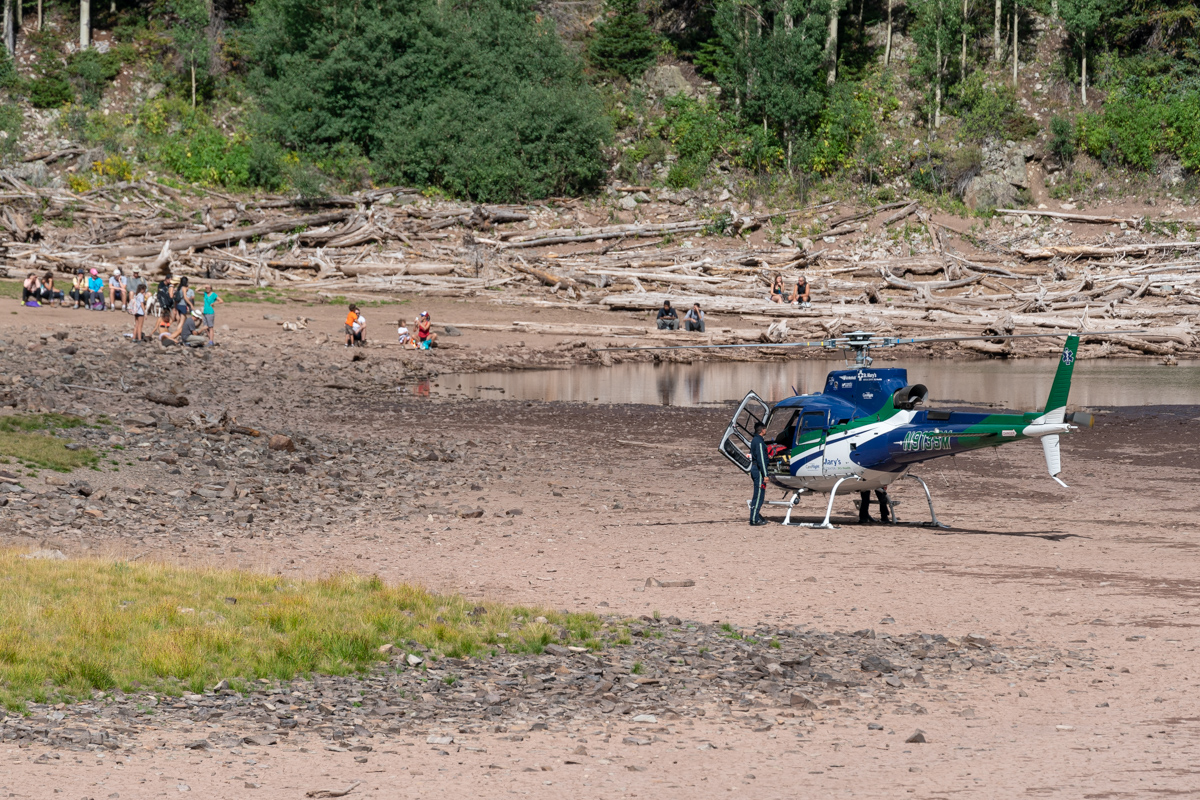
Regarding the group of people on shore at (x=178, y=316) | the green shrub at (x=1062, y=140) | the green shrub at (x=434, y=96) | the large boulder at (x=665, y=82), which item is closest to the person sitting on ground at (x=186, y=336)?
the group of people on shore at (x=178, y=316)

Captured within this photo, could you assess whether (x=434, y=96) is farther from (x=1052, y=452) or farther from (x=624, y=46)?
(x=1052, y=452)

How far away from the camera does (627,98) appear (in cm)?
5919

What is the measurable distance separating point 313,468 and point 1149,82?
1898 inches

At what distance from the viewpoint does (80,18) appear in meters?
61.5

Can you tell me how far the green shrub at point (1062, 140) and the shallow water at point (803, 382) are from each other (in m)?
20.1

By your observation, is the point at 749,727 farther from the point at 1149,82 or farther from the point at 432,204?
the point at 1149,82

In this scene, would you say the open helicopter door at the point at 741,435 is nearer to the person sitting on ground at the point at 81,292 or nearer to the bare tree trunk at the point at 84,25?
the person sitting on ground at the point at 81,292

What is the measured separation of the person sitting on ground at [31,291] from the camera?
33031 mm

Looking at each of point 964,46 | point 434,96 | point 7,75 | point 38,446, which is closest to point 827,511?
point 38,446

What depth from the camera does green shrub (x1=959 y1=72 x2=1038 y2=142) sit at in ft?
175

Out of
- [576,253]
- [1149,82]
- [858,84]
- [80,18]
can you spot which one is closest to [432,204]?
[576,253]

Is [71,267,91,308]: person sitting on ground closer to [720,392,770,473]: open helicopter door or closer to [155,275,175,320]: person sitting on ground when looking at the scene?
[155,275,175,320]: person sitting on ground

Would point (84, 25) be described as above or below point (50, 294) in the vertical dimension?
above

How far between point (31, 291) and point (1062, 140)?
40.4 metres
